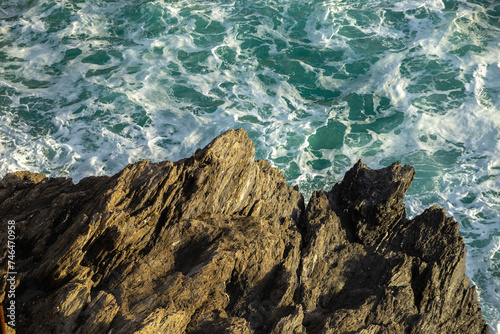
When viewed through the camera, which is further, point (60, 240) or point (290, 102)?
point (290, 102)

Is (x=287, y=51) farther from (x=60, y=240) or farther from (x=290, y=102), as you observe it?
(x=60, y=240)

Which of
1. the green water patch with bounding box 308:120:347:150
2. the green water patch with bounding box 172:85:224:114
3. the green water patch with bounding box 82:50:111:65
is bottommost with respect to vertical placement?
the green water patch with bounding box 308:120:347:150

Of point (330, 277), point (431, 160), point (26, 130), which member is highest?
point (330, 277)

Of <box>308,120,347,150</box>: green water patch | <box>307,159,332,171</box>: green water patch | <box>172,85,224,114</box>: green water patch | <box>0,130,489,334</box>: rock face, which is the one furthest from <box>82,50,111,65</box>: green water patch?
<box>0,130,489,334</box>: rock face

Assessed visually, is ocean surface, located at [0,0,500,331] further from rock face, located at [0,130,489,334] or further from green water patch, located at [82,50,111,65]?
rock face, located at [0,130,489,334]

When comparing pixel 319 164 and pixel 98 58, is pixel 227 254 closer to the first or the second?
pixel 319 164

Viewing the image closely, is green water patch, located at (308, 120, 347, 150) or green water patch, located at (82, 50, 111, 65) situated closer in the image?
green water patch, located at (308, 120, 347, 150)

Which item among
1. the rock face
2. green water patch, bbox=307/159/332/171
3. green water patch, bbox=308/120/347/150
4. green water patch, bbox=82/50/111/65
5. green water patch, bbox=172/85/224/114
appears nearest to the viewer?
the rock face

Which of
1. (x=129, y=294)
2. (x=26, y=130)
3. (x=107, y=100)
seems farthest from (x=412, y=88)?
(x=129, y=294)

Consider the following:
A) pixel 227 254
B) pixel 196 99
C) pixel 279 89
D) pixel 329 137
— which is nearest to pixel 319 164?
pixel 329 137
